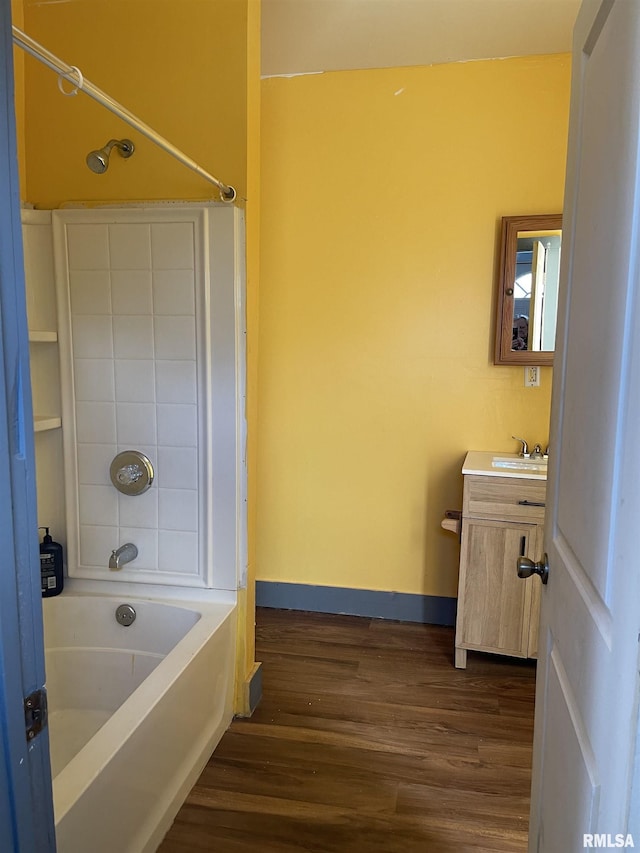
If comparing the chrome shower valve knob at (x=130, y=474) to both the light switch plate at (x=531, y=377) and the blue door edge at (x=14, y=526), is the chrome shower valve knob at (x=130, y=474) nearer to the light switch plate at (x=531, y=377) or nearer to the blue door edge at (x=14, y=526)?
the blue door edge at (x=14, y=526)

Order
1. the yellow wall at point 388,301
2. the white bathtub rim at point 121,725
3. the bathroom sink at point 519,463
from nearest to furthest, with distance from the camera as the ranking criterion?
the white bathtub rim at point 121,725 < the bathroom sink at point 519,463 < the yellow wall at point 388,301

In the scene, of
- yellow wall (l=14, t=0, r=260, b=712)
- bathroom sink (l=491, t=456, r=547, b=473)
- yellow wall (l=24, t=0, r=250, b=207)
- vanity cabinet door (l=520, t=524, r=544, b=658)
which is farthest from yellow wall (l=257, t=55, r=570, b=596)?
yellow wall (l=24, t=0, r=250, b=207)

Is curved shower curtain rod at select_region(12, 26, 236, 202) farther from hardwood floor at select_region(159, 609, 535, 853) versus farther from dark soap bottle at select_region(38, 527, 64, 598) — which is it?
hardwood floor at select_region(159, 609, 535, 853)

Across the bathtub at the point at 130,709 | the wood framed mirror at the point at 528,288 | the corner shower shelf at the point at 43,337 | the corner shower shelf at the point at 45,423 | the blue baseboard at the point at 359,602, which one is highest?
the wood framed mirror at the point at 528,288

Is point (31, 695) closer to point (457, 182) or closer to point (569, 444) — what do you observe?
point (569, 444)

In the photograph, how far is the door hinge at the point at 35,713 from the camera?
0.66m

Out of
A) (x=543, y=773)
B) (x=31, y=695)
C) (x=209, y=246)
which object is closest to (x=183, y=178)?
(x=209, y=246)

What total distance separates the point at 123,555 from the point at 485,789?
4.68 feet

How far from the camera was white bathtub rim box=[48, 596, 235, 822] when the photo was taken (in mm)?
1236

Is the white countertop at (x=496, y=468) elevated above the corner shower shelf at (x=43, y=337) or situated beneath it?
situated beneath

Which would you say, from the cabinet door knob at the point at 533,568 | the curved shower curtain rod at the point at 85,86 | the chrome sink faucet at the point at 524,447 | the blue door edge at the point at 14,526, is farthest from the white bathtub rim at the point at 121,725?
the chrome sink faucet at the point at 524,447

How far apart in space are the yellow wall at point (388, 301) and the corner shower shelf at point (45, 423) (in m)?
A: 1.07

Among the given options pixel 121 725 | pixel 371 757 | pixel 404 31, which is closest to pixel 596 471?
pixel 121 725

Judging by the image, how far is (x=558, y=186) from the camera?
2.52 meters
